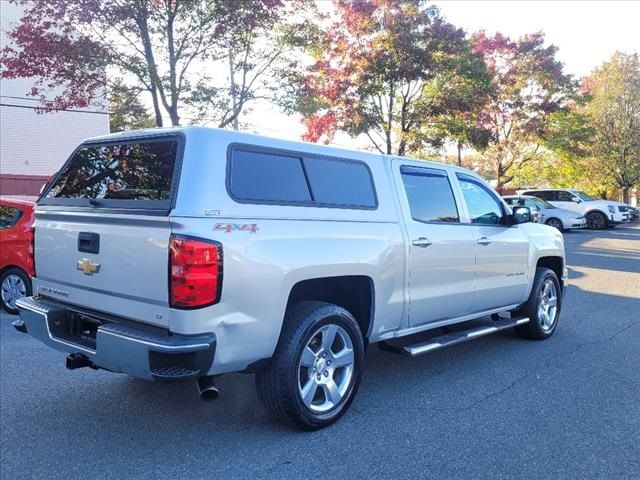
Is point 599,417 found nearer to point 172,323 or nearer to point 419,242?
point 419,242

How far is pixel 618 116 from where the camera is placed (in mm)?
35875

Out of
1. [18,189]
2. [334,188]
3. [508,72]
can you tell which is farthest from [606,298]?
[508,72]

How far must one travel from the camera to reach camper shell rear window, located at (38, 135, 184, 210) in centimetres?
331

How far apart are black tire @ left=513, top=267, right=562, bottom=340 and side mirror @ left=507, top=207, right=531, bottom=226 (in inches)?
31.0

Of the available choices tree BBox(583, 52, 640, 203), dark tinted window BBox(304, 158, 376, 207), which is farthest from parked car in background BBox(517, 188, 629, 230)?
dark tinted window BBox(304, 158, 376, 207)

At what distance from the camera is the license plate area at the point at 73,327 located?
143 inches

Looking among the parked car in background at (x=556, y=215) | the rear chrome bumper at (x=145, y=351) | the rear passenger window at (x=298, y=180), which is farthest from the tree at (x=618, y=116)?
the rear chrome bumper at (x=145, y=351)

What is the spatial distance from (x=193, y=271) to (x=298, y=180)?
1.11 meters

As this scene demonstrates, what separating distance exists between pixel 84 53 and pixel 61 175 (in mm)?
7546

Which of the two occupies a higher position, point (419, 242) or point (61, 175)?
point (61, 175)

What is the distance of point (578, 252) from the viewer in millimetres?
14992

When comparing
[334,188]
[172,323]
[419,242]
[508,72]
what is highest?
[508,72]

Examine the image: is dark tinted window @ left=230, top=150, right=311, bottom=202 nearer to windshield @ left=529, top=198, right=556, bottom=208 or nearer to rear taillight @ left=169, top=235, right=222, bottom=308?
rear taillight @ left=169, top=235, right=222, bottom=308

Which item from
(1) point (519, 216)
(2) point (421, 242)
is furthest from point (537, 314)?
(2) point (421, 242)
